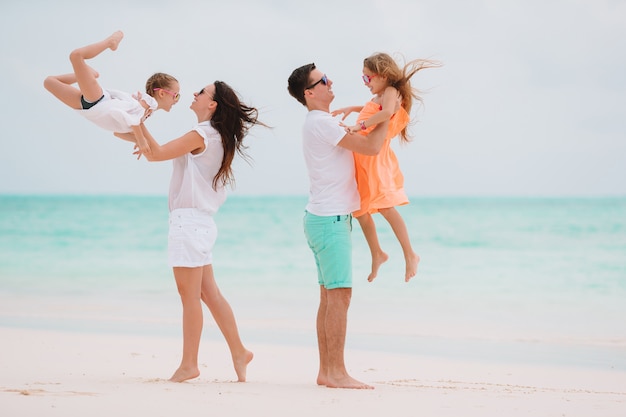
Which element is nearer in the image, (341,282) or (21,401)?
→ (21,401)

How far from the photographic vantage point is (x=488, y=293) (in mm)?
11016

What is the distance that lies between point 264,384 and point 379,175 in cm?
136

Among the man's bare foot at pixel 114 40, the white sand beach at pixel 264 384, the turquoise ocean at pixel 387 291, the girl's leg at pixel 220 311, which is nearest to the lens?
the white sand beach at pixel 264 384

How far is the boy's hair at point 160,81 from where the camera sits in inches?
174

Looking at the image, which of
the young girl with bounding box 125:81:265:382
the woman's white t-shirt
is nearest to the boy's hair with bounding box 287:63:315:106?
the young girl with bounding box 125:81:265:382

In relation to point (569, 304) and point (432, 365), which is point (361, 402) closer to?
point (432, 365)

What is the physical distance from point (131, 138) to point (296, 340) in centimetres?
339

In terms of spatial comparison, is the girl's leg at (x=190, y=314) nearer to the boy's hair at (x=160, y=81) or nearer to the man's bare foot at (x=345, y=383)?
the man's bare foot at (x=345, y=383)

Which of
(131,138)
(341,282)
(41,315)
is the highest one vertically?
(131,138)

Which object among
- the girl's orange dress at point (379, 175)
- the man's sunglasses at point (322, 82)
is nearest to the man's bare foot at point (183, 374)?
the girl's orange dress at point (379, 175)

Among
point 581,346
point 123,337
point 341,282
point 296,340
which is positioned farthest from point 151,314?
point 341,282

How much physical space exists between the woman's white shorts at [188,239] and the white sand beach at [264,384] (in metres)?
0.66

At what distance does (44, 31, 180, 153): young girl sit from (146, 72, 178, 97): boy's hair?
0.17 meters

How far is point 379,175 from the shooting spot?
4395 mm
